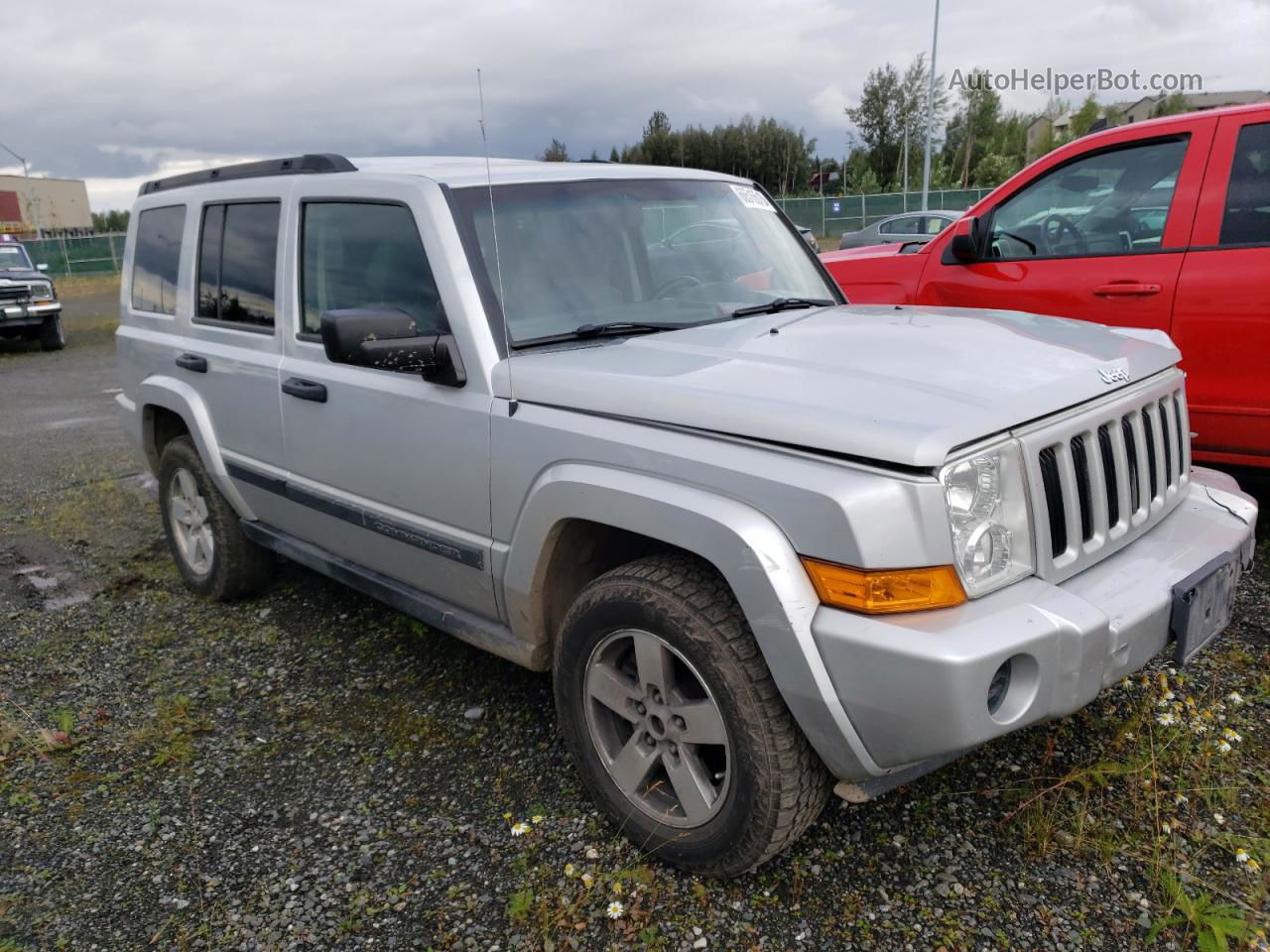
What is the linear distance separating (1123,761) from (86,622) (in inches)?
166

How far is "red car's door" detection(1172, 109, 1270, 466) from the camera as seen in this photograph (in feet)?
13.2

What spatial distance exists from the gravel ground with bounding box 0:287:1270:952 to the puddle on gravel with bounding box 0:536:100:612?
0.60 meters

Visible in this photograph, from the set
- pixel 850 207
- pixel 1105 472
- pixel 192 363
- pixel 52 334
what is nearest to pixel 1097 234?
pixel 1105 472

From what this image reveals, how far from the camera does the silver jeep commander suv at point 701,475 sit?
2.06m

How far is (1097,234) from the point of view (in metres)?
4.59

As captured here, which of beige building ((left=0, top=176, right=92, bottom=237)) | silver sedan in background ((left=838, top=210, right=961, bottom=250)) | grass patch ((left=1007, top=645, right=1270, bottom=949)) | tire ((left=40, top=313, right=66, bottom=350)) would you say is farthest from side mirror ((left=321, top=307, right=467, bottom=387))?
beige building ((left=0, top=176, right=92, bottom=237))

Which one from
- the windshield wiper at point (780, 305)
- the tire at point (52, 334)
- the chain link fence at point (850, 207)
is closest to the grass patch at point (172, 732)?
the windshield wiper at point (780, 305)

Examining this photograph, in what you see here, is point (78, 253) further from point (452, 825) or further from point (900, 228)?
point (452, 825)

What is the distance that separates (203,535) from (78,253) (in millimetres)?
35745

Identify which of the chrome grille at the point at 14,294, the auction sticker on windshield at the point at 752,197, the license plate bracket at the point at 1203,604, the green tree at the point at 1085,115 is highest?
the green tree at the point at 1085,115

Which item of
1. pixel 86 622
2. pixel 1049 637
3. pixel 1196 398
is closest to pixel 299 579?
pixel 86 622

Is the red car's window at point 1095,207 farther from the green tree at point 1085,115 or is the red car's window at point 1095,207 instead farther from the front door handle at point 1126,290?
the green tree at point 1085,115

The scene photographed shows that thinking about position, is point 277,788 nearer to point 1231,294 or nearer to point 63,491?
point 1231,294

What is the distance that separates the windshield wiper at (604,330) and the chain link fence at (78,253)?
36.7 metres
